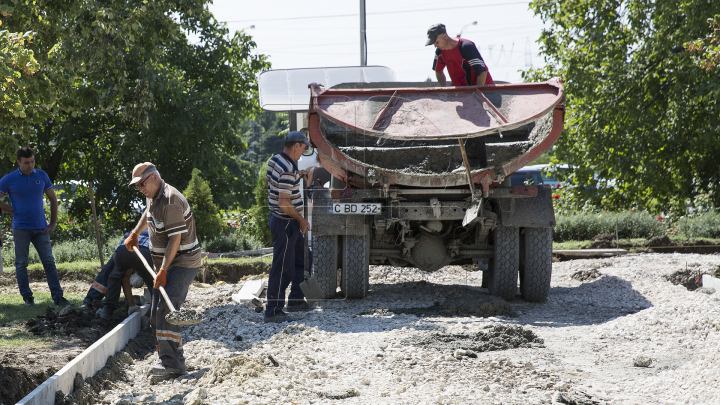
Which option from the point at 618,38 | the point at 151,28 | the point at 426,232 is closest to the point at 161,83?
the point at 151,28

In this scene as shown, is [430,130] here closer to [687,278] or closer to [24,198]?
[687,278]

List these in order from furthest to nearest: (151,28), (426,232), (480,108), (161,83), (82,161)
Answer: (82,161), (161,83), (151,28), (426,232), (480,108)

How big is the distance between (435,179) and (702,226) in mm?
9007

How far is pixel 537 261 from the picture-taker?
23.2ft

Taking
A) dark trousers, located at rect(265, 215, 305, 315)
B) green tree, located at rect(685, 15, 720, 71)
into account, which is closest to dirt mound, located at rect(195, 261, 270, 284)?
dark trousers, located at rect(265, 215, 305, 315)

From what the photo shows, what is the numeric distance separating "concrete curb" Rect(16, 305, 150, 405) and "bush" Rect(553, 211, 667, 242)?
10093mm

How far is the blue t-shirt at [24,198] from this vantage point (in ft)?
23.7

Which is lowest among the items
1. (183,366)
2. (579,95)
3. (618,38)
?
(183,366)

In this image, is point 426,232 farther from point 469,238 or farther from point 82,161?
point 82,161

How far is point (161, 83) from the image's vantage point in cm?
1289

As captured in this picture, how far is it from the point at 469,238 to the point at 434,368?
3.14 meters

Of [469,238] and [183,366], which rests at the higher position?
[469,238]

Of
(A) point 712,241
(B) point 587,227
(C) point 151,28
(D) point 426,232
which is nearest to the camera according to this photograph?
(D) point 426,232

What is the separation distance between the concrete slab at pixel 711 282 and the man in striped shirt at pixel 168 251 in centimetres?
589
